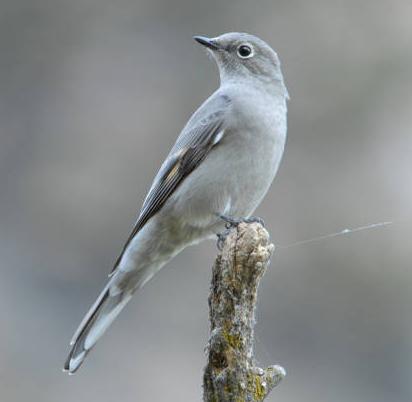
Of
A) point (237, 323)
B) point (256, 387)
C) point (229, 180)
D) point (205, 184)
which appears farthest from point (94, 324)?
point (256, 387)

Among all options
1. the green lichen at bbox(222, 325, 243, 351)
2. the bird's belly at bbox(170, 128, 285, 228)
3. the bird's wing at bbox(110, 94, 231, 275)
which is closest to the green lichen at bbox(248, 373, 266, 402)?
the green lichen at bbox(222, 325, 243, 351)

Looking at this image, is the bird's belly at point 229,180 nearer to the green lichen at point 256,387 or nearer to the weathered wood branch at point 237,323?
the weathered wood branch at point 237,323

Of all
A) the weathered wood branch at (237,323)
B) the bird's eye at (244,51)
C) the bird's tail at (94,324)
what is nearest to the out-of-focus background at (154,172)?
the bird's tail at (94,324)

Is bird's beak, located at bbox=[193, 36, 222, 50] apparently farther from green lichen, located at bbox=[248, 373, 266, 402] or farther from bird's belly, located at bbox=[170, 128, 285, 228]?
green lichen, located at bbox=[248, 373, 266, 402]

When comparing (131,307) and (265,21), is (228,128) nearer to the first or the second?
(131,307)

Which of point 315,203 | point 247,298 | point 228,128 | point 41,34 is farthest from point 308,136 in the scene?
point 247,298

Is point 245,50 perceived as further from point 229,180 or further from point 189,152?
point 229,180
